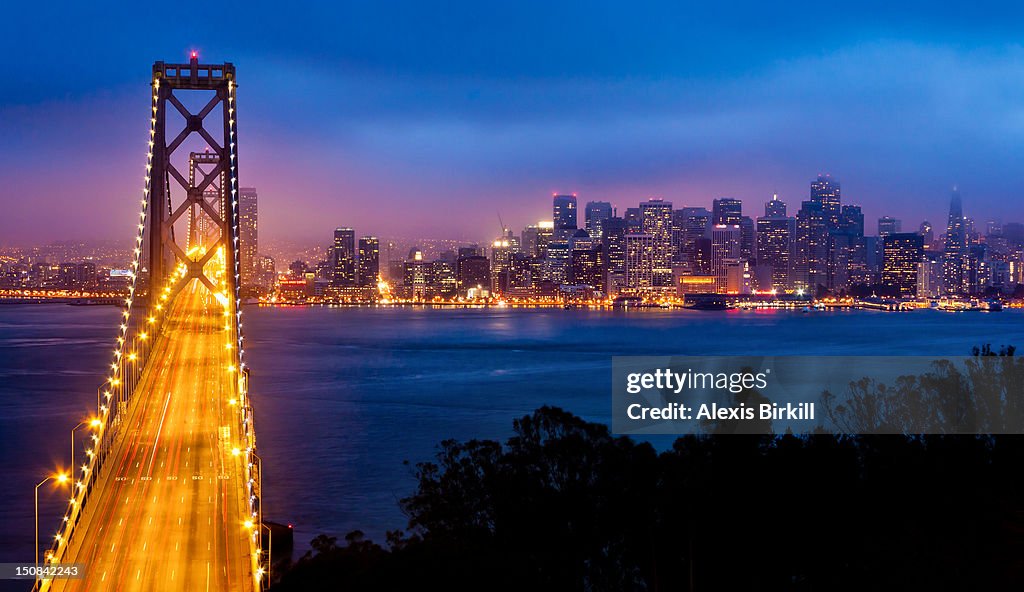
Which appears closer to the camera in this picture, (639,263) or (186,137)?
(186,137)

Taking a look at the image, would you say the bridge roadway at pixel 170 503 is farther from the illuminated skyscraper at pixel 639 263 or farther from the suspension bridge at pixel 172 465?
the illuminated skyscraper at pixel 639 263

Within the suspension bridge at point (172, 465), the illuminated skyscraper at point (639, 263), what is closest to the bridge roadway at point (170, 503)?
the suspension bridge at point (172, 465)

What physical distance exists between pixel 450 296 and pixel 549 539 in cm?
10266

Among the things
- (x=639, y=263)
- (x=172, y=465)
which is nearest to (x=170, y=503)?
(x=172, y=465)

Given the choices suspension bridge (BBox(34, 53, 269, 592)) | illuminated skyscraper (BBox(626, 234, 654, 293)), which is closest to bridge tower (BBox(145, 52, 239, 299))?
suspension bridge (BBox(34, 53, 269, 592))

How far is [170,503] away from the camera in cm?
1005

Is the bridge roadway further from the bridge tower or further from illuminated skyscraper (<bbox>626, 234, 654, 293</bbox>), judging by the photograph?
illuminated skyscraper (<bbox>626, 234, 654, 293</bbox>)

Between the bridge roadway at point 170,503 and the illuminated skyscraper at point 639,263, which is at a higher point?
the illuminated skyscraper at point 639,263

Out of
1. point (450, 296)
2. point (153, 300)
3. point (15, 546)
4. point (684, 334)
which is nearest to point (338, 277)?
point (450, 296)

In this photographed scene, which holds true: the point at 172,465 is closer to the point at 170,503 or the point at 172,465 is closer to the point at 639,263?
the point at 170,503

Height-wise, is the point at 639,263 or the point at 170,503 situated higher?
the point at 639,263

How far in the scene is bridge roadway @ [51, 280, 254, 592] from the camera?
8078mm

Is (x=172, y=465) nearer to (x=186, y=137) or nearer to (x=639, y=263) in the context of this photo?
(x=186, y=137)

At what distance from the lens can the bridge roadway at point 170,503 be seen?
318 inches
